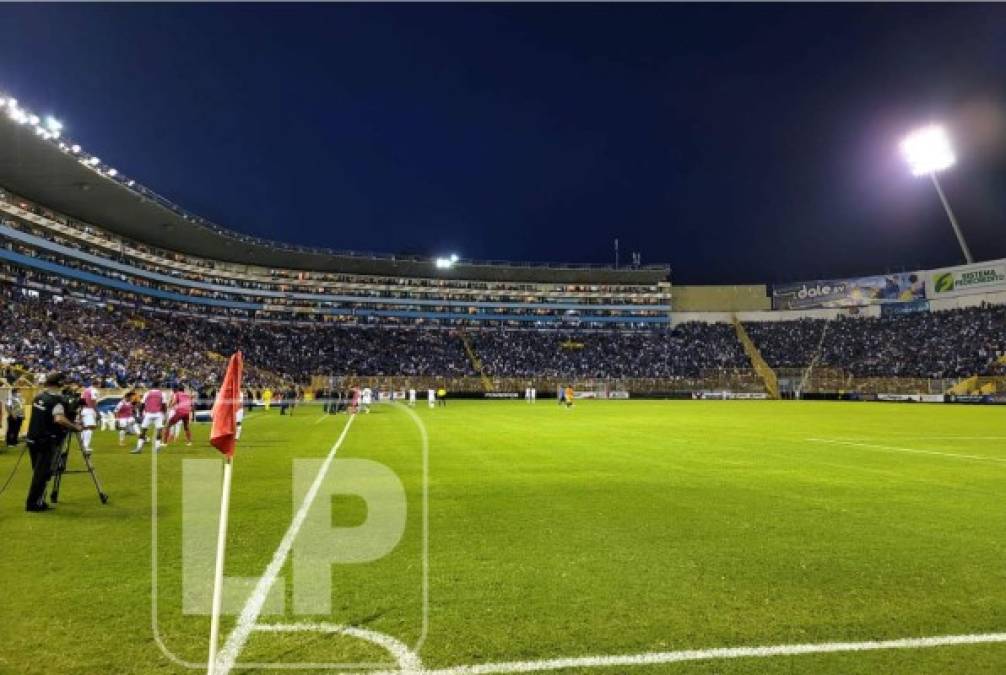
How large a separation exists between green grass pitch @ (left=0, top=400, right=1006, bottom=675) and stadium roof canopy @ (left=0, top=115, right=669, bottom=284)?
43002mm

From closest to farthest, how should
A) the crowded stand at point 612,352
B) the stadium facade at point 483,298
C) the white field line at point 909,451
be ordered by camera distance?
the white field line at point 909,451
the stadium facade at point 483,298
the crowded stand at point 612,352

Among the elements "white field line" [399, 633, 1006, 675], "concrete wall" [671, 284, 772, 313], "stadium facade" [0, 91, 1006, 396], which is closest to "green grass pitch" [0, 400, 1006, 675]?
"white field line" [399, 633, 1006, 675]

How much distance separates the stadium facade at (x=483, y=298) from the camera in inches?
2138

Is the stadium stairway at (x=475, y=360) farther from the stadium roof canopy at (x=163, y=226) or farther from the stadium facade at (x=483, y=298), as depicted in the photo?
the stadium roof canopy at (x=163, y=226)

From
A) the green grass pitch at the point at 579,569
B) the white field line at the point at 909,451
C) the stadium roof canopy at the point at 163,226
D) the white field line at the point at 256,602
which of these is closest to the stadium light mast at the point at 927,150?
the white field line at the point at 909,451

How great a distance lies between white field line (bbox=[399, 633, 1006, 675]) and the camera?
12.7ft

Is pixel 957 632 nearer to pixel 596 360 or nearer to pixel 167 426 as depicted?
pixel 167 426

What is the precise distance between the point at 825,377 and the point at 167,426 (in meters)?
71.2

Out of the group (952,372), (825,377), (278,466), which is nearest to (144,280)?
(278,466)

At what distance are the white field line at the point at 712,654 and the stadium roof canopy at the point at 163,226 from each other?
47511 millimetres

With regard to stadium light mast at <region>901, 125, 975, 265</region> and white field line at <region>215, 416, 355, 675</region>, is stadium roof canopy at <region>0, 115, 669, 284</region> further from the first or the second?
stadium light mast at <region>901, 125, 975, 265</region>

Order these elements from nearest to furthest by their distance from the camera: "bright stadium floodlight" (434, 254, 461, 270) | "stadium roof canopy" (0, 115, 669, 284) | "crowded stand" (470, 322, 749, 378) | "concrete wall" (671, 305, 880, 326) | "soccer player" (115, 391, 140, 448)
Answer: "soccer player" (115, 391, 140, 448), "stadium roof canopy" (0, 115, 669, 284), "crowded stand" (470, 322, 749, 378), "concrete wall" (671, 305, 880, 326), "bright stadium floodlight" (434, 254, 461, 270)

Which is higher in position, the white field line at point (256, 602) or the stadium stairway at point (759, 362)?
the stadium stairway at point (759, 362)

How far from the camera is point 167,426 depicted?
61.0 ft
